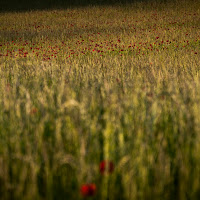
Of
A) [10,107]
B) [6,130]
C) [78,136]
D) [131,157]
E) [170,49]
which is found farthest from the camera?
[170,49]

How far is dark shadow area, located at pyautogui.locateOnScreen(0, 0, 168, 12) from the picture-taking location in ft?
66.3

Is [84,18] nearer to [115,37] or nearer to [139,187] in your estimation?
[115,37]

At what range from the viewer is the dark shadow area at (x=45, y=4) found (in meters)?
20.2

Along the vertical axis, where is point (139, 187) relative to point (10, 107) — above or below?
below

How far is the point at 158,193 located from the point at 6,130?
1218 mm

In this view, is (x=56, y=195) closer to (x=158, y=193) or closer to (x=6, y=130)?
(x=158, y=193)

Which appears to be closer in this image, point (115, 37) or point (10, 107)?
point (10, 107)

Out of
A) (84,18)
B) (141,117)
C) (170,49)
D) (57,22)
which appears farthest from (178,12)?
(141,117)

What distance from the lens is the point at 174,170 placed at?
141 cm

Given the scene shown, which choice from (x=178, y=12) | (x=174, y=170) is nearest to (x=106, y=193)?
(x=174, y=170)

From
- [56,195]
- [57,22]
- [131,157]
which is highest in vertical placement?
[57,22]

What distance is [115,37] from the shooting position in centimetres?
907

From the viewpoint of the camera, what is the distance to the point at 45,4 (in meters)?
22.2

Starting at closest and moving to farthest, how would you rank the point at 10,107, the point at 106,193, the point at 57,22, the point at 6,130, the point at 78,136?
1. the point at 106,193
2. the point at 78,136
3. the point at 6,130
4. the point at 10,107
5. the point at 57,22
